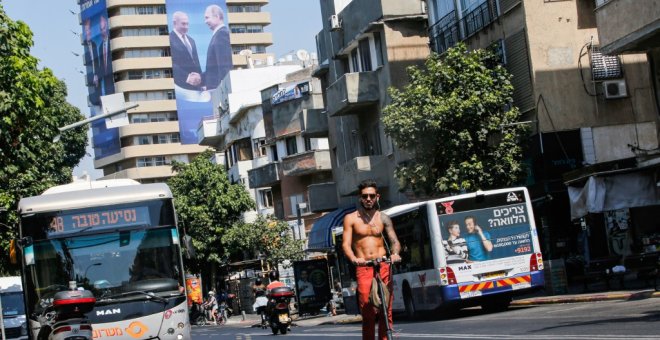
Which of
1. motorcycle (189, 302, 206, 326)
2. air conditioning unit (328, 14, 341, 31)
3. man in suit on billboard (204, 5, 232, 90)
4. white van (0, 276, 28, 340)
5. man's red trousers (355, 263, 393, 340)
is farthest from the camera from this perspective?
man in suit on billboard (204, 5, 232, 90)

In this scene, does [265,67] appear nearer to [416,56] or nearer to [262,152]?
[262,152]

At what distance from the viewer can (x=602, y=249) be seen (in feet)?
117

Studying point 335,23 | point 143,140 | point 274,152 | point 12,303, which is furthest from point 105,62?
point 335,23

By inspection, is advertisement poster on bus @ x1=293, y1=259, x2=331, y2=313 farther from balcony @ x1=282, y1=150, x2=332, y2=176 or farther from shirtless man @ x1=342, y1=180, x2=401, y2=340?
shirtless man @ x1=342, y1=180, x2=401, y2=340

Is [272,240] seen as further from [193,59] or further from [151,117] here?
[151,117]

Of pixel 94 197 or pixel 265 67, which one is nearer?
pixel 94 197

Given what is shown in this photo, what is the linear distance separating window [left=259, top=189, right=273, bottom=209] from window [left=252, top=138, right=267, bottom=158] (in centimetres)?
260

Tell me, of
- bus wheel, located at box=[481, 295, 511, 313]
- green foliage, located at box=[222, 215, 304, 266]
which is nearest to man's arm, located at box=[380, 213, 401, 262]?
bus wheel, located at box=[481, 295, 511, 313]

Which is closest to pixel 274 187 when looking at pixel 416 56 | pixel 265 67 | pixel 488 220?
pixel 265 67

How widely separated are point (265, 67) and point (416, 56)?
51778mm

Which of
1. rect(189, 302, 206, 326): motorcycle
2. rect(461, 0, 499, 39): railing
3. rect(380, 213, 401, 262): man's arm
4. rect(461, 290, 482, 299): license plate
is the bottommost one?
rect(189, 302, 206, 326): motorcycle

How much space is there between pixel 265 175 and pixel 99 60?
2681 inches

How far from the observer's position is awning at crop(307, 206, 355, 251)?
5122 centimetres

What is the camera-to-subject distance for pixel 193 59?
446 feet
